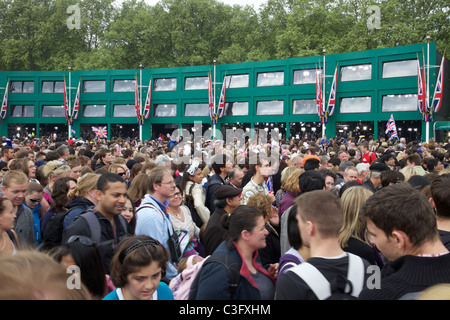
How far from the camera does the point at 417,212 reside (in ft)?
9.02

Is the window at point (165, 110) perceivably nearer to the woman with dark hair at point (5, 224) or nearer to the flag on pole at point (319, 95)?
the flag on pole at point (319, 95)

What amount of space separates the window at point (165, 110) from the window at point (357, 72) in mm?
17780

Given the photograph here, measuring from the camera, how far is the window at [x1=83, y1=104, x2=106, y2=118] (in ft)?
147

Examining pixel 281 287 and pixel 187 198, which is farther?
pixel 187 198

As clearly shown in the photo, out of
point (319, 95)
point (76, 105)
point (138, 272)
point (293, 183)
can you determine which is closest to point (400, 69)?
point (319, 95)

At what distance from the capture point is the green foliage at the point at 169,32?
4591 centimetres

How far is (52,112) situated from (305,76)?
29085 mm

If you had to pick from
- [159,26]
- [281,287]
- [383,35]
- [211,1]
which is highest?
[211,1]

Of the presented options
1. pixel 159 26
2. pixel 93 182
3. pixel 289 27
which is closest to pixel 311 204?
pixel 93 182

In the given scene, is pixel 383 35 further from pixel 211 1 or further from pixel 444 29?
pixel 211 1

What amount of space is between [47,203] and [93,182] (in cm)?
176

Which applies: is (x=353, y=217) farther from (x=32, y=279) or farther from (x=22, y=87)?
(x=22, y=87)

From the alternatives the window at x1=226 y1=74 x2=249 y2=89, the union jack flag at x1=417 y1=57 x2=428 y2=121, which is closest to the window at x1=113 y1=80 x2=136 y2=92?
the window at x1=226 y1=74 x2=249 y2=89

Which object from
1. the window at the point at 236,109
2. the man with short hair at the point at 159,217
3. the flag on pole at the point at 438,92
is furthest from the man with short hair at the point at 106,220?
the window at the point at 236,109
